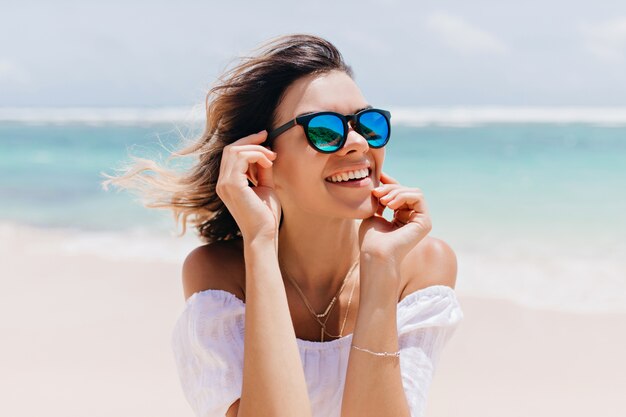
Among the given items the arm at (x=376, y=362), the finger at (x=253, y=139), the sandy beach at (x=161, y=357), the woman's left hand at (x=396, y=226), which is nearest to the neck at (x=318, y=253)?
the woman's left hand at (x=396, y=226)

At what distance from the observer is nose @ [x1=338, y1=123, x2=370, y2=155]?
2.72 m

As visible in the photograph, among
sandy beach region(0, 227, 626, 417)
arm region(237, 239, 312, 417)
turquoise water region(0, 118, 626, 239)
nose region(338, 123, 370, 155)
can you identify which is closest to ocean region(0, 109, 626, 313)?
turquoise water region(0, 118, 626, 239)

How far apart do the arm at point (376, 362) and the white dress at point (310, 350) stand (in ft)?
0.77

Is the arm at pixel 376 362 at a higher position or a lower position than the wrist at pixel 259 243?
lower

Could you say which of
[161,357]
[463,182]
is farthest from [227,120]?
[463,182]

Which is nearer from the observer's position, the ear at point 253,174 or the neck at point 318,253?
the ear at point 253,174

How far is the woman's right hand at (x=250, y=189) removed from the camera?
268 cm

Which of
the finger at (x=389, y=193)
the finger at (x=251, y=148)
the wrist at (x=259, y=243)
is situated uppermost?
the finger at (x=251, y=148)

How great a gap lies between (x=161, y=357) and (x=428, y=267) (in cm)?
287

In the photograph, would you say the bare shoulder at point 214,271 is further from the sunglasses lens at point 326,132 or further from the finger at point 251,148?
the sunglasses lens at point 326,132

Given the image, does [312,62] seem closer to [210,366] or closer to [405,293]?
[405,293]

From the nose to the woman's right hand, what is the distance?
0.30 m

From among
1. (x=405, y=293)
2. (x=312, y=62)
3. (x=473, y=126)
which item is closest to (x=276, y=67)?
(x=312, y=62)

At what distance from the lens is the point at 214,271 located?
3.06 metres
